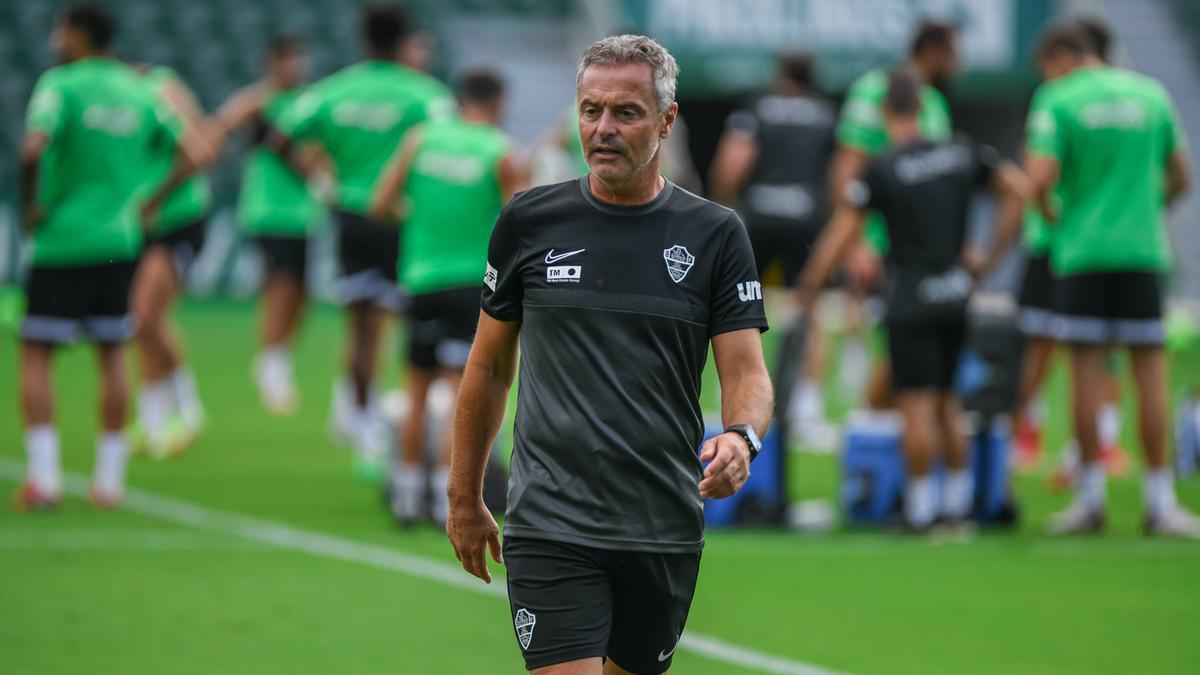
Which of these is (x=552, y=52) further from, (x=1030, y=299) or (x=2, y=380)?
(x=1030, y=299)

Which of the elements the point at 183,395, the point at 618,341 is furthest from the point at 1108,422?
the point at 618,341

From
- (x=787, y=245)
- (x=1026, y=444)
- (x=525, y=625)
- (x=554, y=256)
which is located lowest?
(x=1026, y=444)

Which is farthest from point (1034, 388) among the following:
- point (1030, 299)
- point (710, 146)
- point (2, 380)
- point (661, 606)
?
point (710, 146)

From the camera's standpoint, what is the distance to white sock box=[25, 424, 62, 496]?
9.84 m

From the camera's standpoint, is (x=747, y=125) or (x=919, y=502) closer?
(x=919, y=502)

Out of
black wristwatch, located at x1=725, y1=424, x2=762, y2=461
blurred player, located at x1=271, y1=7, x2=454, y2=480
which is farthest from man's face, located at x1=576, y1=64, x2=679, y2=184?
blurred player, located at x1=271, y1=7, x2=454, y2=480

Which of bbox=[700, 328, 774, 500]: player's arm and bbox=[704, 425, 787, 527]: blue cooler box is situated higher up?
bbox=[700, 328, 774, 500]: player's arm

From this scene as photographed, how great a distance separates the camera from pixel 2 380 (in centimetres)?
1705

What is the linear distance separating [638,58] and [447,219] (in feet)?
18.0

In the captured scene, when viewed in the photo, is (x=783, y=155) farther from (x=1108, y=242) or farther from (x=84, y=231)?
(x=84, y=231)

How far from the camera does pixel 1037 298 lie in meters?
11.8

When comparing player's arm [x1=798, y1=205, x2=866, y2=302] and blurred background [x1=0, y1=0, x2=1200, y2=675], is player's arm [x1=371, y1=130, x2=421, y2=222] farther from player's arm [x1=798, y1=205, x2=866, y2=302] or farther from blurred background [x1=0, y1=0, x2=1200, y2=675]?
player's arm [x1=798, y1=205, x2=866, y2=302]

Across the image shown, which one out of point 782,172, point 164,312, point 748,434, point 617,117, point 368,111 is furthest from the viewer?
point 782,172

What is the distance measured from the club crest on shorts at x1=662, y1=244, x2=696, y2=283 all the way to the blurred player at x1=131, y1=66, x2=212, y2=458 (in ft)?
27.6
